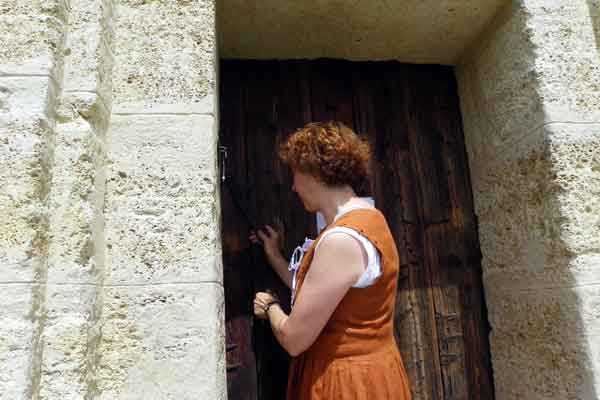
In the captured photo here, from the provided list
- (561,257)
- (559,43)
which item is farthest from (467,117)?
(561,257)

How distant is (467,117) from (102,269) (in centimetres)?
150

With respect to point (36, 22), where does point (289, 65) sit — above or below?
above

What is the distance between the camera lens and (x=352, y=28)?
187 centimetres

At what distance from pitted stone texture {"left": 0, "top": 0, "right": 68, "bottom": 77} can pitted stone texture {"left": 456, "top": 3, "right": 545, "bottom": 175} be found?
1.44 m

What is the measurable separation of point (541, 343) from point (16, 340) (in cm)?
152

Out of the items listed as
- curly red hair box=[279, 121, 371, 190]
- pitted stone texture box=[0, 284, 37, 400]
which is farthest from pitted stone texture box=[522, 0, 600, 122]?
pitted stone texture box=[0, 284, 37, 400]

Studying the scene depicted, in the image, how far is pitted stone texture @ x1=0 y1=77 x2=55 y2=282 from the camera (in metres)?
1.17

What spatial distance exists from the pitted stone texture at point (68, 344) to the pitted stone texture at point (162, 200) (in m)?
0.13

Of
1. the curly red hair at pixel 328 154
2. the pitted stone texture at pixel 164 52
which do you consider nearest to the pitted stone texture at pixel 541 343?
the curly red hair at pixel 328 154

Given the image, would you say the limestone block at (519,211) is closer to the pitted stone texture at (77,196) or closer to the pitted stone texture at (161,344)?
the pitted stone texture at (161,344)

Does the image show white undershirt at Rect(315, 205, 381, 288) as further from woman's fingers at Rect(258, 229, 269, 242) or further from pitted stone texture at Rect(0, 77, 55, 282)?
pitted stone texture at Rect(0, 77, 55, 282)

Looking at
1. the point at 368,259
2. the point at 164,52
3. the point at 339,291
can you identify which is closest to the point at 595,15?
the point at 368,259

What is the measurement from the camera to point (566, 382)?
1.50m

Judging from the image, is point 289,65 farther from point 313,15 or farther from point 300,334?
point 300,334
